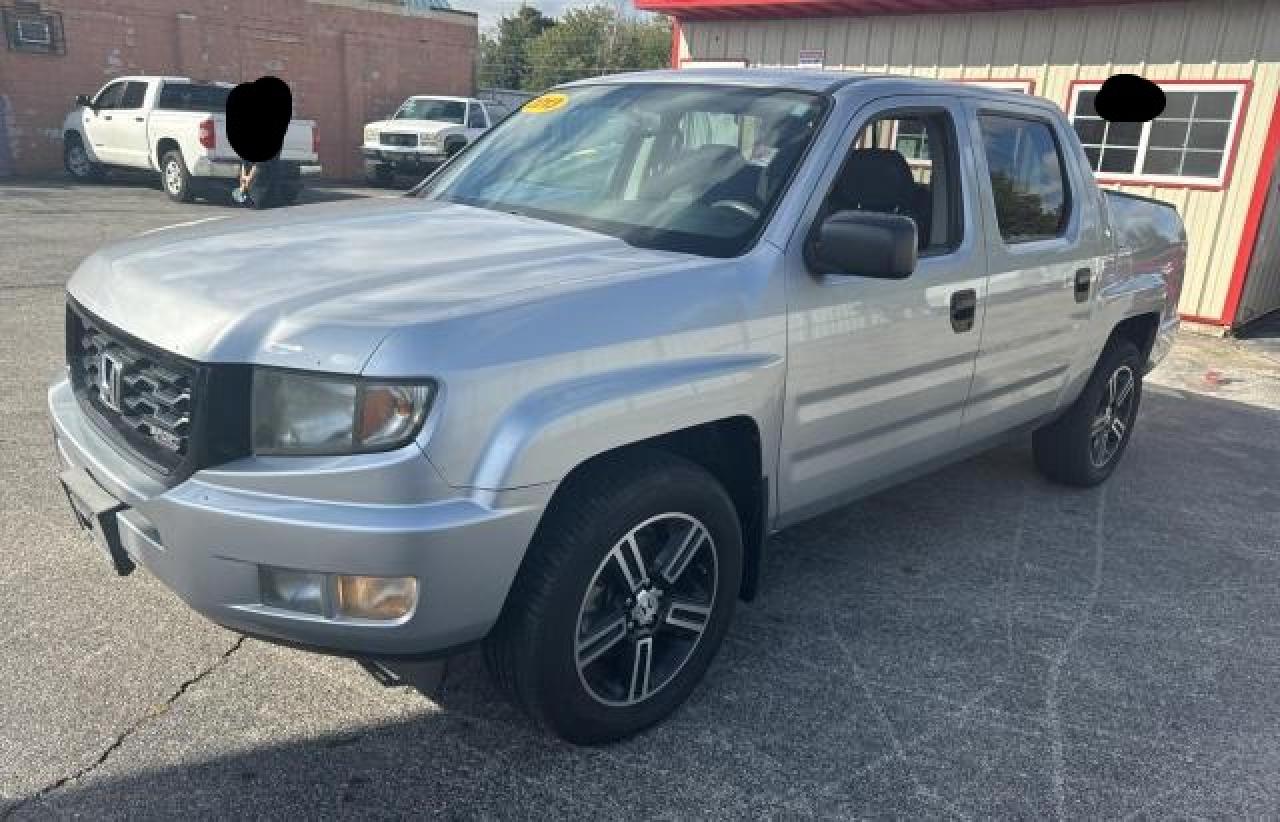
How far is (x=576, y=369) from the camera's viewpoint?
2441mm

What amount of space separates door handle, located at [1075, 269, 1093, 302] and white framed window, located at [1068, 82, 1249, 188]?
6.03 m

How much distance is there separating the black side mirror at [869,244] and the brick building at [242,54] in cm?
2064

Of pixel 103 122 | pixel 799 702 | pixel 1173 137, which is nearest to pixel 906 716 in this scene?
pixel 799 702

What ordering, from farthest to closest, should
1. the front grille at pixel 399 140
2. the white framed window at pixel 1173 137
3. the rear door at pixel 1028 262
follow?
the front grille at pixel 399 140 → the white framed window at pixel 1173 137 → the rear door at pixel 1028 262

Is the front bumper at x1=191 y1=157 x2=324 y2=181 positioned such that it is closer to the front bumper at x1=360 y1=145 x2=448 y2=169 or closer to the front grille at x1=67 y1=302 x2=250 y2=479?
the front bumper at x1=360 y1=145 x2=448 y2=169

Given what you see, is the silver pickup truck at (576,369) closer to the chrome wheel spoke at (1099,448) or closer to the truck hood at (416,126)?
the chrome wheel spoke at (1099,448)

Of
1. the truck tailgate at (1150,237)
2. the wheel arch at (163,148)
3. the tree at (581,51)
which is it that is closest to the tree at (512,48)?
the tree at (581,51)

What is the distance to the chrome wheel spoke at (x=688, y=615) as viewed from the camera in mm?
2920

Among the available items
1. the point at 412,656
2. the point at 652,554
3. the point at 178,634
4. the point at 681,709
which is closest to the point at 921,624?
the point at 681,709

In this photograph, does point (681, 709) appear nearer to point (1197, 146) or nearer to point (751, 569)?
point (751, 569)

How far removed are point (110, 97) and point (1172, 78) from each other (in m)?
16.2

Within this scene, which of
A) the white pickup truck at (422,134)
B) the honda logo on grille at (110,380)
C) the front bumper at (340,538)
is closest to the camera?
the front bumper at (340,538)

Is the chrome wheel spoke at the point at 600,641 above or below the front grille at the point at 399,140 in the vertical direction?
below

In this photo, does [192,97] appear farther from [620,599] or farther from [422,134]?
[620,599]
